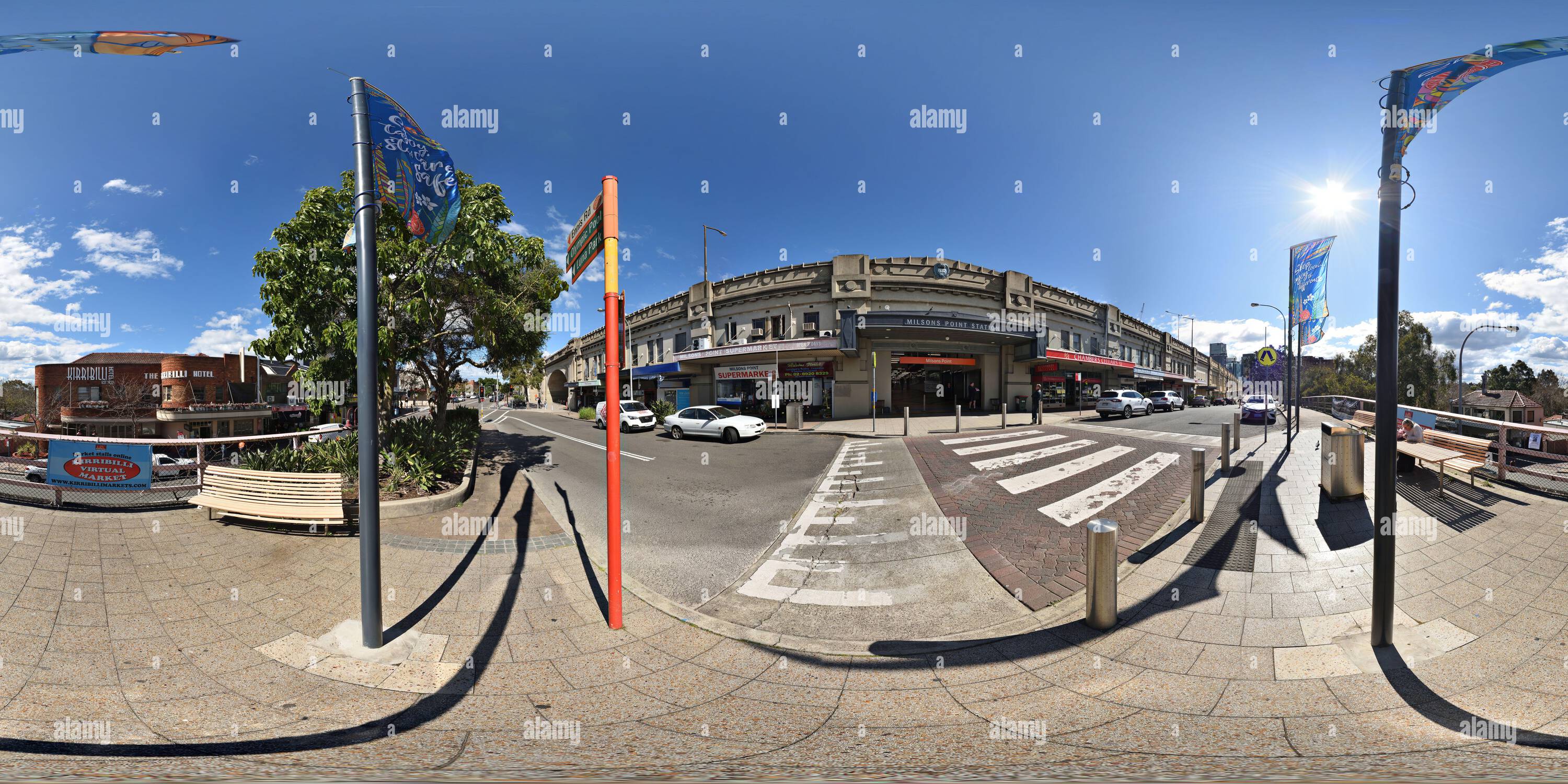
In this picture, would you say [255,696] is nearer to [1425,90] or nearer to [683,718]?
[683,718]

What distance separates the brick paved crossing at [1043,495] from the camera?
477 cm

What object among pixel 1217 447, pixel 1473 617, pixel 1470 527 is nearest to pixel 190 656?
pixel 1473 617

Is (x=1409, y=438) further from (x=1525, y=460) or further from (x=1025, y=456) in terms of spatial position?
(x=1025, y=456)

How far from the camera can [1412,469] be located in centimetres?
654

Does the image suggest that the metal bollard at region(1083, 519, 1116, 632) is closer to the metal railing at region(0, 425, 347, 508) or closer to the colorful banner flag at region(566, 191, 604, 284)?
the colorful banner flag at region(566, 191, 604, 284)

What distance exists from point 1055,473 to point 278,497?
11360 millimetres

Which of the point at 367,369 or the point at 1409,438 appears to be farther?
the point at 1409,438

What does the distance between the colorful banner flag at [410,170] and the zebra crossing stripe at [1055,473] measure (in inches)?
315

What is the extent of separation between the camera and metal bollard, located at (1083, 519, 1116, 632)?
357 cm

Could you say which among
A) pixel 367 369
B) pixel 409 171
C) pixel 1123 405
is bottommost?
pixel 1123 405

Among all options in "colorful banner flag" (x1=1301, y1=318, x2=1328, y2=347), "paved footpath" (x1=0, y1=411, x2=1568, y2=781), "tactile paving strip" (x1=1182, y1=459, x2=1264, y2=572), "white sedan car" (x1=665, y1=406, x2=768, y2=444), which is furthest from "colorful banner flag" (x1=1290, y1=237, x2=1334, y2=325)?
"white sedan car" (x1=665, y1=406, x2=768, y2=444)

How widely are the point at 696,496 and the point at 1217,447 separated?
1220 centimetres

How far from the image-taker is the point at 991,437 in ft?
48.5

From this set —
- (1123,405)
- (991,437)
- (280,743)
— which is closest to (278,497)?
(280,743)
